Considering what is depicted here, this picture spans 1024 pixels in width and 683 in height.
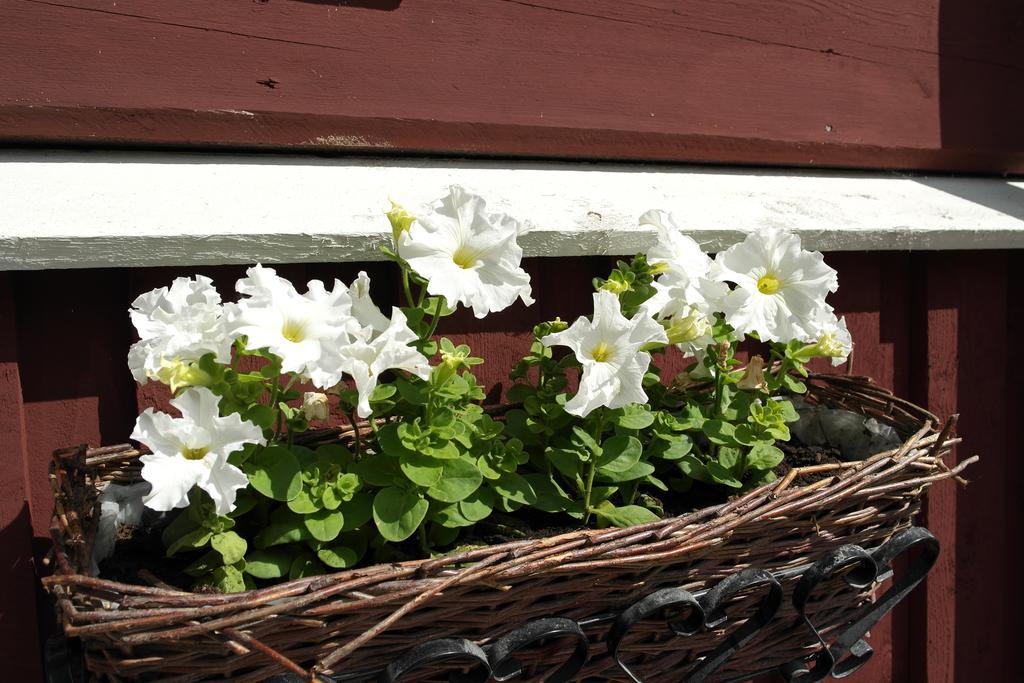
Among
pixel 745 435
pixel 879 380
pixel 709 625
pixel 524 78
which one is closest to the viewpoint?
pixel 709 625

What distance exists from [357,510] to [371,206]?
487mm

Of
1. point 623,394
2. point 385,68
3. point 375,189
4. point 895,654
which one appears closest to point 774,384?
point 623,394

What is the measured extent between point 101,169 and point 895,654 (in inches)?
74.4

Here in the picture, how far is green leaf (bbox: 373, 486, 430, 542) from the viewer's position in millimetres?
869

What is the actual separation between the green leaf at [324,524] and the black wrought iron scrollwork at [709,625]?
0.14 m

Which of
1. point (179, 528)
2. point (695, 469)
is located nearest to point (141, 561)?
point (179, 528)

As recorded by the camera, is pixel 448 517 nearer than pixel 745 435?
Yes

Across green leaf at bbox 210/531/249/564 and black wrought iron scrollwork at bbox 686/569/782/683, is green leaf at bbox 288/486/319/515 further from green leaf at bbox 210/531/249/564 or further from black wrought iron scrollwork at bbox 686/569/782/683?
black wrought iron scrollwork at bbox 686/569/782/683

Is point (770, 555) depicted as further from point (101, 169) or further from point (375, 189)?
point (101, 169)

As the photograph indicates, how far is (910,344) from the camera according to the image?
174cm

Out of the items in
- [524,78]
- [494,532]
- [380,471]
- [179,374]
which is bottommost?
[494,532]

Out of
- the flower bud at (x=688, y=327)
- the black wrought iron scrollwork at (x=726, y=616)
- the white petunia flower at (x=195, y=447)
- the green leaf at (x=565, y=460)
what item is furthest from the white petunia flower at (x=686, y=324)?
the white petunia flower at (x=195, y=447)

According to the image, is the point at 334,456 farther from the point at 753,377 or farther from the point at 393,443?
the point at 753,377

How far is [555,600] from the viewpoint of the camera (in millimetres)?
904
